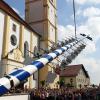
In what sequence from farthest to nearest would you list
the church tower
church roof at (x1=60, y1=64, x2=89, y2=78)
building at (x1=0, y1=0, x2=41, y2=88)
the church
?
1. church roof at (x1=60, y1=64, x2=89, y2=78)
2. the church tower
3. the church
4. building at (x1=0, y1=0, x2=41, y2=88)

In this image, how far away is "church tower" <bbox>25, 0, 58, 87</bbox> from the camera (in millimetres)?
41531

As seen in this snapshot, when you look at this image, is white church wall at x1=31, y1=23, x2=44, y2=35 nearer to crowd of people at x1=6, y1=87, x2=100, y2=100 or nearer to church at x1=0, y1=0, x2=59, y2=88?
church at x1=0, y1=0, x2=59, y2=88

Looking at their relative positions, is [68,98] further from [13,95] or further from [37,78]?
[37,78]

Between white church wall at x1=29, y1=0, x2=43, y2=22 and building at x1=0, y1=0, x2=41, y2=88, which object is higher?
white church wall at x1=29, y1=0, x2=43, y2=22

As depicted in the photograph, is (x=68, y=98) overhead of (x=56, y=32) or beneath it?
beneath

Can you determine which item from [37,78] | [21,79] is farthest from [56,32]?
[21,79]

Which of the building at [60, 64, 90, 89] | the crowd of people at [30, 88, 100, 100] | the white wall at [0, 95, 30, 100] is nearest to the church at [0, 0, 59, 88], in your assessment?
the crowd of people at [30, 88, 100, 100]

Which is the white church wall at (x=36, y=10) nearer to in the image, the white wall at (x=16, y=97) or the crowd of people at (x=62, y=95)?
the crowd of people at (x=62, y=95)

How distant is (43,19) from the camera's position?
42.8m

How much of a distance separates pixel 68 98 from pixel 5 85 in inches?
749

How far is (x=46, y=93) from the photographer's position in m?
22.4

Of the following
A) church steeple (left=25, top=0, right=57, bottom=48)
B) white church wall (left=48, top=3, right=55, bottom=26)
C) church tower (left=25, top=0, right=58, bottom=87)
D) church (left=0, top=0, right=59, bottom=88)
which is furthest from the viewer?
white church wall (left=48, top=3, right=55, bottom=26)

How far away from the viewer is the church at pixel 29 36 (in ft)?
97.2

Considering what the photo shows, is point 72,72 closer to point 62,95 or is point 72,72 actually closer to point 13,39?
point 13,39
